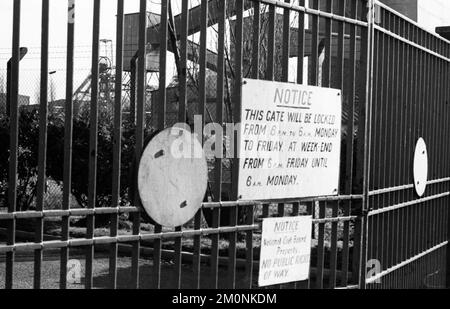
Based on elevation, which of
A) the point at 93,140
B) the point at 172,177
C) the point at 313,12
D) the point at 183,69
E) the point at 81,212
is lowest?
the point at 81,212

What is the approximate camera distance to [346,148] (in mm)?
5477

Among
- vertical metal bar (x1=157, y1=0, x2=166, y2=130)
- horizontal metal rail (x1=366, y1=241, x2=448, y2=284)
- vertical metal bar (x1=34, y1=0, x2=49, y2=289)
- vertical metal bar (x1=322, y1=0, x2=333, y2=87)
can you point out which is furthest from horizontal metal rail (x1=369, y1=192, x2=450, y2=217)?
vertical metal bar (x1=34, y1=0, x2=49, y2=289)

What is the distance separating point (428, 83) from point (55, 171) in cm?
766

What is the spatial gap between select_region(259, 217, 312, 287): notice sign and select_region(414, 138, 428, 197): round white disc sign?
7.03 ft

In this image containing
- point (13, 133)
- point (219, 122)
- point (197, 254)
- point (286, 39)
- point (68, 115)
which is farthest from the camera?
point (286, 39)

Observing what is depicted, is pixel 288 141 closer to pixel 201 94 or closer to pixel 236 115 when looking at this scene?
pixel 236 115

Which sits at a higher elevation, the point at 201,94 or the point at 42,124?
the point at 201,94

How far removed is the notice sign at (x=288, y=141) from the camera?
166 inches

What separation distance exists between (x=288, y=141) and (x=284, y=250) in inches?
27.0

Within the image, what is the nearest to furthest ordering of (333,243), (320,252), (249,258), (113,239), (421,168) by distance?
(113,239) < (249,258) < (320,252) < (333,243) < (421,168)

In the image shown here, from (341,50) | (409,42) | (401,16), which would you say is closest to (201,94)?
(341,50)

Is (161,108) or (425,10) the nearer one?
(161,108)

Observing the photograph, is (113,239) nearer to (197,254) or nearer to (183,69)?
(197,254)

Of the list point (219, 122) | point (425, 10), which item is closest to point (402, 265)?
point (219, 122)
